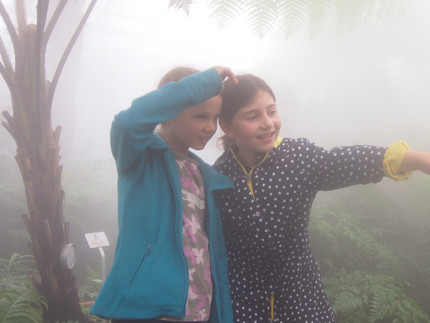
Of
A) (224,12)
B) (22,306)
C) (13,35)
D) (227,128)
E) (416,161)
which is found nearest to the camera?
(416,161)

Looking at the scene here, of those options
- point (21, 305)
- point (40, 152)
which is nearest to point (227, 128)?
point (40, 152)

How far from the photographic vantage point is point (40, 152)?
1.26 m

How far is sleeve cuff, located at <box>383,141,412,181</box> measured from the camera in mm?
601

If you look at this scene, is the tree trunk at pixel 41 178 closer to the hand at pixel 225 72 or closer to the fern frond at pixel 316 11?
the hand at pixel 225 72

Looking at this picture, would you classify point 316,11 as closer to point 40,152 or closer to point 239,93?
point 239,93

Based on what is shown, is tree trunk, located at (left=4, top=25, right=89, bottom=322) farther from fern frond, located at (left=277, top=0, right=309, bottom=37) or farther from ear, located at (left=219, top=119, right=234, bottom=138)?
fern frond, located at (left=277, top=0, right=309, bottom=37)

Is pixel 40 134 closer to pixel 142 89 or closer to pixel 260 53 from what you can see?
pixel 260 53

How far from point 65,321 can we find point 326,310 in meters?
1.31

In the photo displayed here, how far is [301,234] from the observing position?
82 cm

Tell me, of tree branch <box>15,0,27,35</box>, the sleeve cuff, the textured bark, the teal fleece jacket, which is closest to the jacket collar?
the teal fleece jacket

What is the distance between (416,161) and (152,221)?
60cm

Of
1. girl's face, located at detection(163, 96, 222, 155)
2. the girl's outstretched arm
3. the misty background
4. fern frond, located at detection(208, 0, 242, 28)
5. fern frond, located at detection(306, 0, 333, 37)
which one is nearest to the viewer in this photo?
the girl's outstretched arm

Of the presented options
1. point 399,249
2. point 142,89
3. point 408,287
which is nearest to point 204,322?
point 408,287

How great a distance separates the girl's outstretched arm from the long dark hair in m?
0.39
